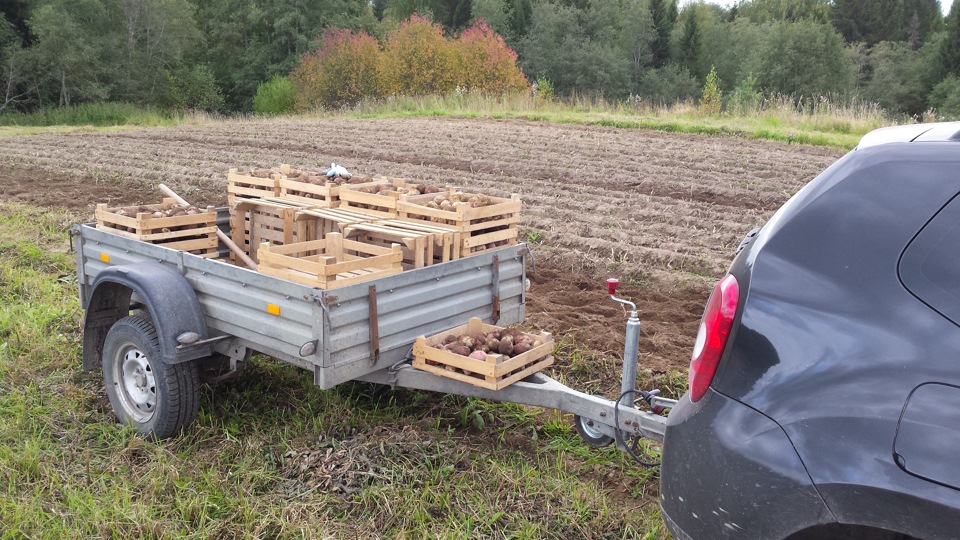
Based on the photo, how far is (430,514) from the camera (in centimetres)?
417

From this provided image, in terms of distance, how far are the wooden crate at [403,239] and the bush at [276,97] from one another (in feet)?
150

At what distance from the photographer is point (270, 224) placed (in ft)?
19.9

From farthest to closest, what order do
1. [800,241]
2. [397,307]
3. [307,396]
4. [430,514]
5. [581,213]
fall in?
[581,213] < [307,396] < [397,307] < [430,514] < [800,241]

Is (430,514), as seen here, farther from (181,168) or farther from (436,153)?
(436,153)

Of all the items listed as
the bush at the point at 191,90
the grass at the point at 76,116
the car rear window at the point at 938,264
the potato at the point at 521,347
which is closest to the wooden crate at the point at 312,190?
the potato at the point at 521,347

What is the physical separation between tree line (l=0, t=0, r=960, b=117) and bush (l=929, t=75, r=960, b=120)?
0.11 meters

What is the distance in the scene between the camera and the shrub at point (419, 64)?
38438 millimetres

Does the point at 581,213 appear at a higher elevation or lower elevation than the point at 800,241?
lower

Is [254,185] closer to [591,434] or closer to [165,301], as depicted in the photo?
[165,301]

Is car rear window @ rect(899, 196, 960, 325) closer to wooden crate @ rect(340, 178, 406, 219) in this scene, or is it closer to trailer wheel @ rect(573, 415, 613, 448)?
trailer wheel @ rect(573, 415, 613, 448)

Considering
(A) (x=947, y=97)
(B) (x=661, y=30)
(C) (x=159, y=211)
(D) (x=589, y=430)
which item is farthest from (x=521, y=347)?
(B) (x=661, y=30)

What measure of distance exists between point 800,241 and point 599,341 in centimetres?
395

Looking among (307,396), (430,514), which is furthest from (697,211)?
(430,514)

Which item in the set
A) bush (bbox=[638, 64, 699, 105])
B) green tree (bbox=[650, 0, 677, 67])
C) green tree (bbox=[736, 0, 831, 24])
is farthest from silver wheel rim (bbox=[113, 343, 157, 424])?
green tree (bbox=[736, 0, 831, 24])
